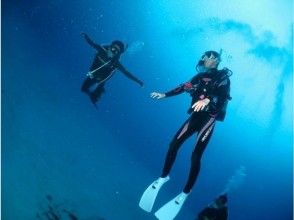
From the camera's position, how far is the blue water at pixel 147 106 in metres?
3.06

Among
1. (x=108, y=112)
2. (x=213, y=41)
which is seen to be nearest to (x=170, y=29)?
(x=213, y=41)

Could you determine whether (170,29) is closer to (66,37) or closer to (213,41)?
(213,41)

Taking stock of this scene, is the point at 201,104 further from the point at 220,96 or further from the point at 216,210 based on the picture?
the point at 216,210

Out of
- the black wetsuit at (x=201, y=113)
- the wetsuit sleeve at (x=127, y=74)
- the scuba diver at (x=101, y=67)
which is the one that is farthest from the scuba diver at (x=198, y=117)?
the scuba diver at (x=101, y=67)

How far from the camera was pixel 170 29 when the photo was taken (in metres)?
3.05

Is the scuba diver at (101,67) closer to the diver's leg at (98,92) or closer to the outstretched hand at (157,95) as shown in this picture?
the diver's leg at (98,92)

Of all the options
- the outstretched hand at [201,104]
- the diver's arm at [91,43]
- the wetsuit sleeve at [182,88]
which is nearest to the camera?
the outstretched hand at [201,104]

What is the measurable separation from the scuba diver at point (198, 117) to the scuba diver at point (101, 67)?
444 millimetres

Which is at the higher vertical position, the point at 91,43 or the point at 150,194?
the point at 91,43

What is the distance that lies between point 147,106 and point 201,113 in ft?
1.54

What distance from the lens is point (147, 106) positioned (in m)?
3.08

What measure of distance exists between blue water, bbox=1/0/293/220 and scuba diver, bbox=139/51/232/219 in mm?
54

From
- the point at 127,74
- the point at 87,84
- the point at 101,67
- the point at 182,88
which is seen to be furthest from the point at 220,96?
the point at 87,84

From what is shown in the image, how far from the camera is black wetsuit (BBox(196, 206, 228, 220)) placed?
3.11 meters
